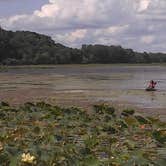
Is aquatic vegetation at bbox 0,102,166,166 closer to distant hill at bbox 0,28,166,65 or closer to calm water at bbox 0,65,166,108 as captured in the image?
calm water at bbox 0,65,166,108

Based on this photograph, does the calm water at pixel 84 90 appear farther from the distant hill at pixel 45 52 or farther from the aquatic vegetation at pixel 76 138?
the distant hill at pixel 45 52

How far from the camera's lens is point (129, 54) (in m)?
153

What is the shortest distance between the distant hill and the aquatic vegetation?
114 meters

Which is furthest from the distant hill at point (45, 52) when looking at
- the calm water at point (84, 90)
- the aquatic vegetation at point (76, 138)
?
the aquatic vegetation at point (76, 138)

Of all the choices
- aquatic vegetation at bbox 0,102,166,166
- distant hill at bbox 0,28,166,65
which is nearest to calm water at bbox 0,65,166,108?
aquatic vegetation at bbox 0,102,166,166

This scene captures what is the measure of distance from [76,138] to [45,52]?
127 metres

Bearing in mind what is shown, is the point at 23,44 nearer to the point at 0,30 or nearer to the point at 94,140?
the point at 0,30

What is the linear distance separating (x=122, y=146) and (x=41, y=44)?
134 meters

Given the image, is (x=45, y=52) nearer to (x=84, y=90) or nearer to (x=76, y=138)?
(x=84, y=90)

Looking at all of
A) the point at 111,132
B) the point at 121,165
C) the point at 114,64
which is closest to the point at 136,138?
the point at 111,132

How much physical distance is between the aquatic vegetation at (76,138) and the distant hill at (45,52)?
11363 centimetres

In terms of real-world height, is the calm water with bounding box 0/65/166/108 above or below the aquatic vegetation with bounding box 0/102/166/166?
below

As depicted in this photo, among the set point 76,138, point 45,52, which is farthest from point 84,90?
point 45,52

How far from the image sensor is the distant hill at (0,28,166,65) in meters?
134
